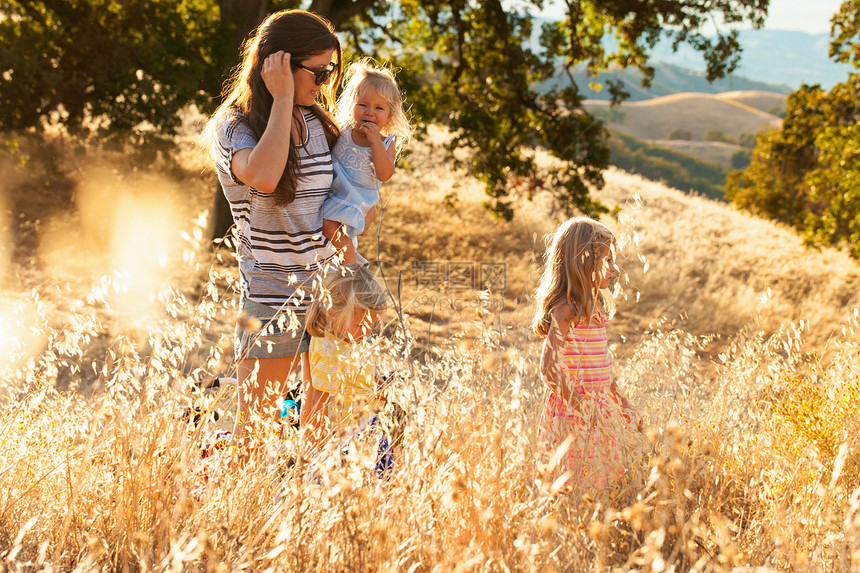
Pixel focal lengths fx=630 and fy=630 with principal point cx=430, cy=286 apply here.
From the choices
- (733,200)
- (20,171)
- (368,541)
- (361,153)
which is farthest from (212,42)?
(733,200)

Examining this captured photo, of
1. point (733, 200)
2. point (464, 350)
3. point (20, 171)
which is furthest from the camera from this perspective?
point (733, 200)

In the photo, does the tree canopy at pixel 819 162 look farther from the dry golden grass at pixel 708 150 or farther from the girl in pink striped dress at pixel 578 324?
the dry golden grass at pixel 708 150

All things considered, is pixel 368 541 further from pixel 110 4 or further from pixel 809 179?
pixel 809 179

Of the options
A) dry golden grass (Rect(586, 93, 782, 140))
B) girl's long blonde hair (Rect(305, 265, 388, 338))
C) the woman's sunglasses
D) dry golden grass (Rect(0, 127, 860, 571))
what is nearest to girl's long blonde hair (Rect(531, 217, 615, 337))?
dry golden grass (Rect(0, 127, 860, 571))

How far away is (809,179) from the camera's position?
500 inches

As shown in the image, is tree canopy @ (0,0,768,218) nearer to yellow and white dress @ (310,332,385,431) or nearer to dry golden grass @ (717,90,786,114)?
yellow and white dress @ (310,332,385,431)

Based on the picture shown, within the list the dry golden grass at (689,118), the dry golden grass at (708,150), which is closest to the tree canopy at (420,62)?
the dry golden grass at (708,150)

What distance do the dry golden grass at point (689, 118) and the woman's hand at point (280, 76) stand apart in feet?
339

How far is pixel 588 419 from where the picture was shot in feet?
7.00

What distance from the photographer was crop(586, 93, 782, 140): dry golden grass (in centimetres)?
10288

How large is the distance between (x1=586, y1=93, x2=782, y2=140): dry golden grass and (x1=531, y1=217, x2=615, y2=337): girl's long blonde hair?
102915 mm

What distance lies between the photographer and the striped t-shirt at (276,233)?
2.42m

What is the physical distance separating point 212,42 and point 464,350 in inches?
367

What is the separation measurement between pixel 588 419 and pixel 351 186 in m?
1.32
